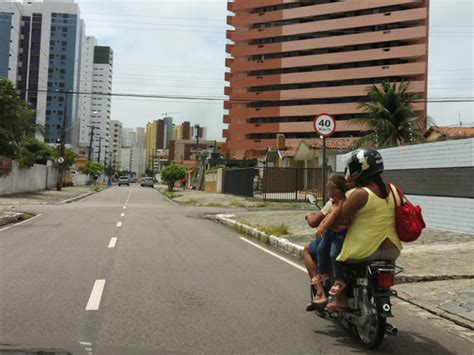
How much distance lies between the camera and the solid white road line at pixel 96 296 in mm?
6391

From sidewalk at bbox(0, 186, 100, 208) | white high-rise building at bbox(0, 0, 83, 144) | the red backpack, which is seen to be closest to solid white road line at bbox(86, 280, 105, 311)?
the red backpack

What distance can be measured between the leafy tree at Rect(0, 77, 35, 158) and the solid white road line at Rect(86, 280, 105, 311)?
1120 inches

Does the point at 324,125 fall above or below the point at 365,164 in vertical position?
above

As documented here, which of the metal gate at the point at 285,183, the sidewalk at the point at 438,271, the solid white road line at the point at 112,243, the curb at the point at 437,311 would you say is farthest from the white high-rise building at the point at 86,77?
the curb at the point at 437,311

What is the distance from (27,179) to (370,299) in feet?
129

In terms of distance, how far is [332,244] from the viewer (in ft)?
17.8

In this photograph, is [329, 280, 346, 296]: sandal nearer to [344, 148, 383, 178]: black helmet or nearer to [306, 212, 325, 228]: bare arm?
[306, 212, 325, 228]: bare arm

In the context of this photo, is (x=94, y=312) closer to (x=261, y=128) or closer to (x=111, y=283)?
(x=111, y=283)

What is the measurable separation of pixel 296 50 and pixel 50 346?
92.2 meters

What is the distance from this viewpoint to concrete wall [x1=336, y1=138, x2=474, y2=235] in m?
13.1

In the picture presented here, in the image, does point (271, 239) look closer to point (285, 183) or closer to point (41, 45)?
point (285, 183)

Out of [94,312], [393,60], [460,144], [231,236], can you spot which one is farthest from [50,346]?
[393,60]

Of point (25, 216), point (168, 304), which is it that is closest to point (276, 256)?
point (168, 304)

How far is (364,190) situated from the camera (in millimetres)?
5141
